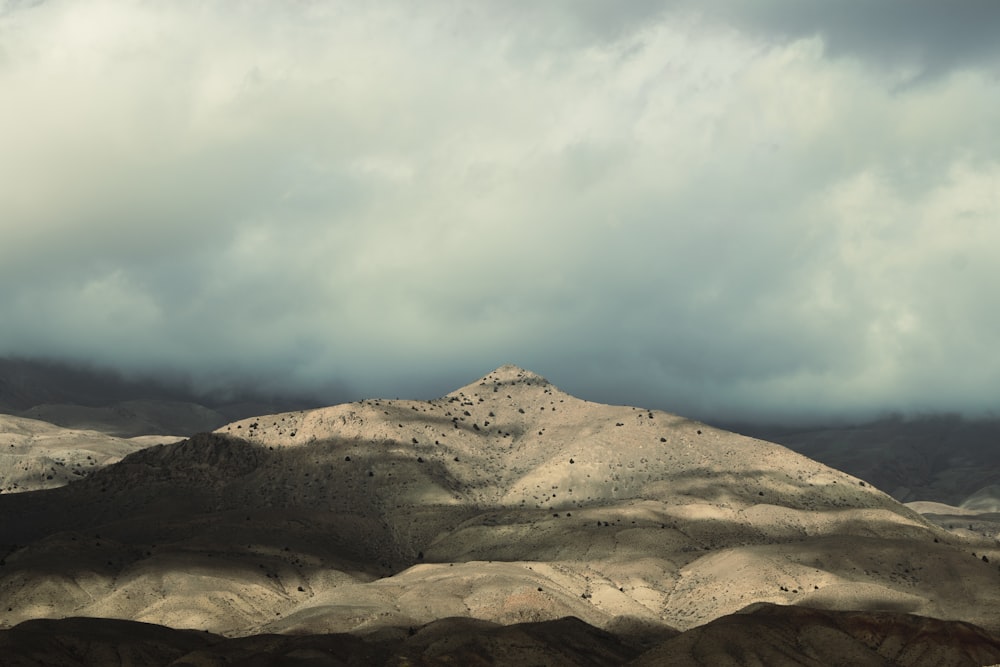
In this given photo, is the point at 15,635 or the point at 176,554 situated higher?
the point at 176,554

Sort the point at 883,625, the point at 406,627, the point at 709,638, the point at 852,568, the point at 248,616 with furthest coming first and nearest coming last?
1. the point at 852,568
2. the point at 248,616
3. the point at 406,627
4. the point at 883,625
5. the point at 709,638

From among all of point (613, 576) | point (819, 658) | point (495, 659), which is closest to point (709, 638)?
point (819, 658)

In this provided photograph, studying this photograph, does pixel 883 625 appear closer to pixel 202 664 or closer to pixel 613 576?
pixel 613 576

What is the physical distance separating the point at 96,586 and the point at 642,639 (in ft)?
275

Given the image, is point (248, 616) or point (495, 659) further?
point (248, 616)

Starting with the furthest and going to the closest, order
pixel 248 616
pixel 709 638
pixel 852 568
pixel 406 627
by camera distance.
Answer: pixel 852 568, pixel 248 616, pixel 406 627, pixel 709 638

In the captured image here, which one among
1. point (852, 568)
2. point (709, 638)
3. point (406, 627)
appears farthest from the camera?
point (852, 568)

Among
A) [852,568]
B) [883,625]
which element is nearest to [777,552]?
[852,568]

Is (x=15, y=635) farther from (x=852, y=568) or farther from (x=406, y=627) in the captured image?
(x=852, y=568)

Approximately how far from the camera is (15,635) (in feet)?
420

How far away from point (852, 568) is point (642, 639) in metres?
45.5

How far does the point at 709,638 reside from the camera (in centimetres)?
12444

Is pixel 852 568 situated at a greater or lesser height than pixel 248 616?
greater

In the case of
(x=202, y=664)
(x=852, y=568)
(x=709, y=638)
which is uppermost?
(x=852, y=568)
